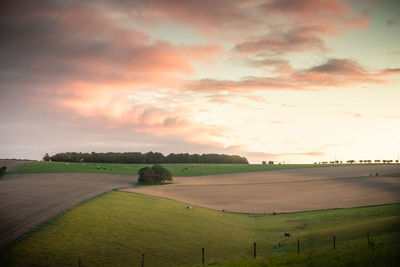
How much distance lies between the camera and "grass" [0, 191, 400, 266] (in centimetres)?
3456

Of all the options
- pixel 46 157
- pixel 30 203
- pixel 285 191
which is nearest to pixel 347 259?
pixel 30 203

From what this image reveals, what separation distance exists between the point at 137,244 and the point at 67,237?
799cm

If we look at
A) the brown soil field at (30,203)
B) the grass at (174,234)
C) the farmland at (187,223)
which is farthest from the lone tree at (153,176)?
the grass at (174,234)

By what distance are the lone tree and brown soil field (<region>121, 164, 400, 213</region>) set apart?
776cm

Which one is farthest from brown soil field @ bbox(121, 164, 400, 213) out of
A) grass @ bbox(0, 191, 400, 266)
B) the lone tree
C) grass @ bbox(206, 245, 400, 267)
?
grass @ bbox(206, 245, 400, 267)

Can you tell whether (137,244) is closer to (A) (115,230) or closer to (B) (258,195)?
(A) (115,230)

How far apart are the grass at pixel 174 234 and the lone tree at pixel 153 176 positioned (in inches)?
1467

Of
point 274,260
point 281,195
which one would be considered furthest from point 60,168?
point 274,260

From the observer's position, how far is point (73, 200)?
204 feet

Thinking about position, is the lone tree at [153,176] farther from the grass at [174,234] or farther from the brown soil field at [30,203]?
the grass at [174,234]

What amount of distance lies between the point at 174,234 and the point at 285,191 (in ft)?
177

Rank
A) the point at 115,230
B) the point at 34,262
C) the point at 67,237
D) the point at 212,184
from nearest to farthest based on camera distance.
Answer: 1. the point at 34,262
2. the point at 67,237
3. the point at 115,230
4. the point at 212,184

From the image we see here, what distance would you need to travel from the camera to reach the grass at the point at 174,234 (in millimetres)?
34562

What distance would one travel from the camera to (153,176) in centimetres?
10231
